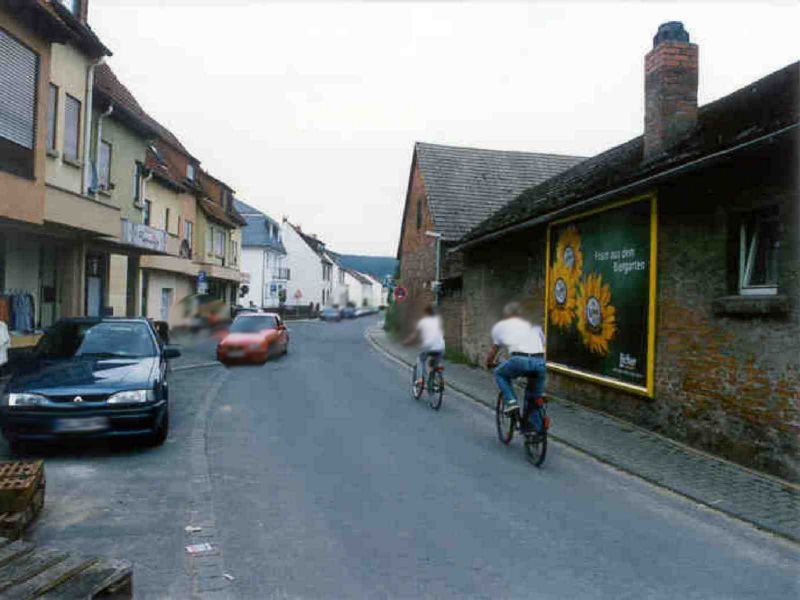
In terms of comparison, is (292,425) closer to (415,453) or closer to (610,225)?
(415,453)

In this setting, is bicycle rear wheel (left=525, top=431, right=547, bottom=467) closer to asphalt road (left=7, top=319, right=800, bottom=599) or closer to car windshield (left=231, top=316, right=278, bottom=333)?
asphalt road (left=7, top=319, right=800, bottom=599)

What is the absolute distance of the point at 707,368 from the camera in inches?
327

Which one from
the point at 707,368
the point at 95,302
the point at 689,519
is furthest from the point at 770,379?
the point at 95,302

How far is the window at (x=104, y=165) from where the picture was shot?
18234mm

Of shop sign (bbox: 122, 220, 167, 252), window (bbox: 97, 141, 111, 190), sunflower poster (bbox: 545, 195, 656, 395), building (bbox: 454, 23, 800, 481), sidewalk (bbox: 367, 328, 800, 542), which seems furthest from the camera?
window (bbox: 97, 141, 111, 190)

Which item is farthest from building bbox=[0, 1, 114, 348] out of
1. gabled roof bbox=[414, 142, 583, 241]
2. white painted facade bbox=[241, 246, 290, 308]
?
gabled roof bbox=[414, 142, 583, 241]

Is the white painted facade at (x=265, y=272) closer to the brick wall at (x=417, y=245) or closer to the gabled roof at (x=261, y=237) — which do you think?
the gabled roof at (x=261, y=237)

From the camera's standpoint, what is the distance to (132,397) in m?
7.28

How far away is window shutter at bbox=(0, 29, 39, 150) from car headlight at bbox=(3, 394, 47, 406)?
18.7 ft

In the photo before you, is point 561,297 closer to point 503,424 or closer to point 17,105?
point 503,424

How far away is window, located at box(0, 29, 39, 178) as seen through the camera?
1087 centimetres

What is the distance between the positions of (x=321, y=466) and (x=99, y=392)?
8.20ft

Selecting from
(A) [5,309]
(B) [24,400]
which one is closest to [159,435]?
(B) [24,400]

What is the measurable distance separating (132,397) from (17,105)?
688 cm
